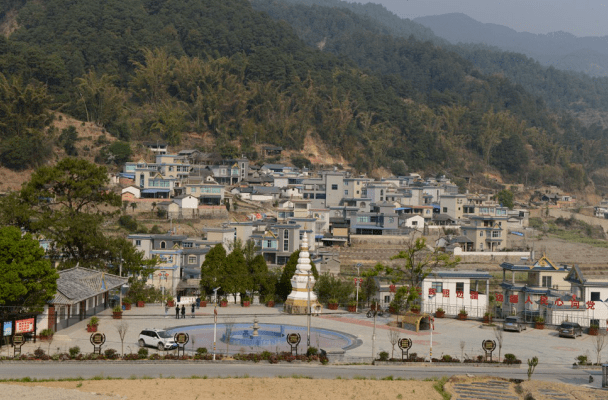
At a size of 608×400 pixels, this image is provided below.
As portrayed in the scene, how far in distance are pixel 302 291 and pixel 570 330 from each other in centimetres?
1110

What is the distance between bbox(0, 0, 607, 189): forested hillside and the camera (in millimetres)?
82500

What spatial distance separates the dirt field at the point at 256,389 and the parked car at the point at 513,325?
1008cm

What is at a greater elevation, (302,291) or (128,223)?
(128,223)

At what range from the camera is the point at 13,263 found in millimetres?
26375

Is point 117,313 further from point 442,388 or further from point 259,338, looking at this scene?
point 442,388

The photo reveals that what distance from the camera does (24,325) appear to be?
2600cm

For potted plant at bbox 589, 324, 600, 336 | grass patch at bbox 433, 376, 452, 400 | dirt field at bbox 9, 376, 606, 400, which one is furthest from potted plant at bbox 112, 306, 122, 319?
potted plant at bbox 589, 324, 600, 336

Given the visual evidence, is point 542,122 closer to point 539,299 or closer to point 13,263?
point 539,299

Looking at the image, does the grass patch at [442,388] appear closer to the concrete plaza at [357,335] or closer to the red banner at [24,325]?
the concrete plaza at [357,335]

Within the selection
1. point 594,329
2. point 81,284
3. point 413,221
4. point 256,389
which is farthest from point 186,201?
point 256,389

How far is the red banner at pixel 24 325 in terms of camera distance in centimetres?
2576

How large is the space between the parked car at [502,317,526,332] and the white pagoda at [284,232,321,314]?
7884mm

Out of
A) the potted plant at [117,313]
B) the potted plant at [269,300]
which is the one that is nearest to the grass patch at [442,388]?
the potted plant at [117,313]

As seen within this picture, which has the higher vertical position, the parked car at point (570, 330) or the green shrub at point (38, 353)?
the parked car at point (570, 330)
